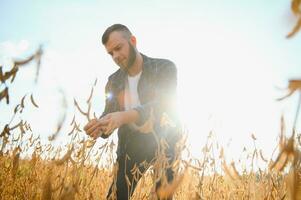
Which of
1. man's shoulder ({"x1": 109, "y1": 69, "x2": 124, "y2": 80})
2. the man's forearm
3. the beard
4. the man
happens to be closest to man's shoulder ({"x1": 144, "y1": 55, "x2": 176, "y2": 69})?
the man

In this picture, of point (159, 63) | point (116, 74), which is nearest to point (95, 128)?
point (159, 63)

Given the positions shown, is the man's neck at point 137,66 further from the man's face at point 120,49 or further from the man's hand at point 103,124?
the man's hand at point 103,124

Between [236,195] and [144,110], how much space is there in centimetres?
132

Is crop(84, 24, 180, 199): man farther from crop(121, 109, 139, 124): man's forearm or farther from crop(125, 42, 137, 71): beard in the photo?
crop(121, 109, 139, 124): man's forearm

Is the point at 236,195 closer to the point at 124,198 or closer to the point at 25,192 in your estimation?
the point at 124,198

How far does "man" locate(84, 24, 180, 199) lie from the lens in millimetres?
2471

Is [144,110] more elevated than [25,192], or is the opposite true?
[144,110]

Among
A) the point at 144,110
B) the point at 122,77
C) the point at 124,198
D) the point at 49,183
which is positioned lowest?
the point at 124,198

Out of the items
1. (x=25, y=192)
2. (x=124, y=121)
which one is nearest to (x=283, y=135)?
(x=124, y=121)

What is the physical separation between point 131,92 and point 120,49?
0.40m

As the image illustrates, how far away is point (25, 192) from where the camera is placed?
240 cm

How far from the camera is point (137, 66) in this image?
9.67 feet

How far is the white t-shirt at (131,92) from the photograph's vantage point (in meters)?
2.84

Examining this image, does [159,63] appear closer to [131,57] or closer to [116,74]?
[131,57]
